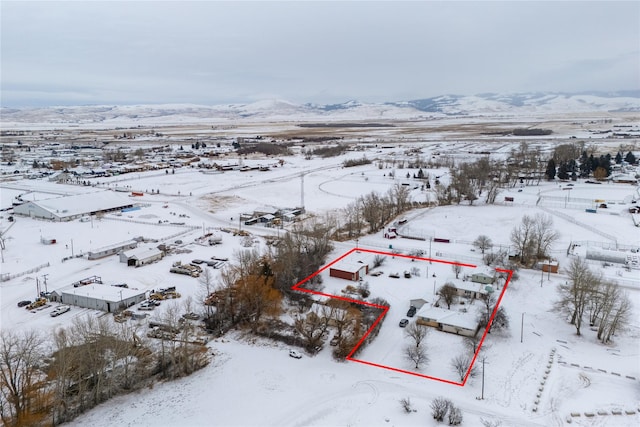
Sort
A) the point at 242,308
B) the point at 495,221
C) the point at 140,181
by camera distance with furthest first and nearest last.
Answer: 1. the point at 140,181
2. the point at 495,221
3. the point at 242,308

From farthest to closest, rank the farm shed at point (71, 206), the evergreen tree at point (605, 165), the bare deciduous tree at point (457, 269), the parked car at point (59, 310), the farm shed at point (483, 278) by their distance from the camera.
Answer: the evergreen tree at point (605, 165) → the farm shed at point (71, 206) → the bare deciduous tree at point (457, 269) → the farm shed at point (483, 278) → the parked car at point (59, 310)

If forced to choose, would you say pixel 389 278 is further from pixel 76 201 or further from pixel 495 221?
pixel 76 201

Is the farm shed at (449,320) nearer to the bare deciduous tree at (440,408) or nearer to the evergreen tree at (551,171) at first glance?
the bare deciduous tree at (440,408)

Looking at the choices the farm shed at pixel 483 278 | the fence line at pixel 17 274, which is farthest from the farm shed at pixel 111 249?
the farm shed at pixel 483 278

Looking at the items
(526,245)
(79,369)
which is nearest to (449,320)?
(526,245)

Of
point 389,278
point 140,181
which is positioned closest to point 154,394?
point 389,278

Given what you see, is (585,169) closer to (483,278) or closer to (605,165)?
→ (605,165)
